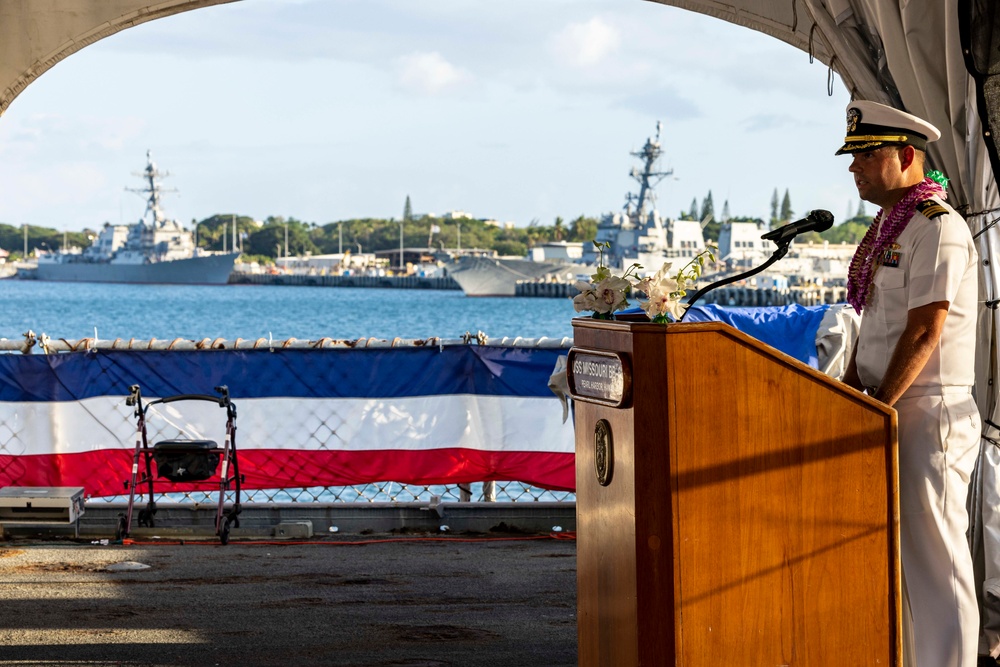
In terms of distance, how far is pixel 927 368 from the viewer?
128 inches

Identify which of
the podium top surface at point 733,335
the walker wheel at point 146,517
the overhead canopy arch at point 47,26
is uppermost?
the overhead canopy arch at point 47,26

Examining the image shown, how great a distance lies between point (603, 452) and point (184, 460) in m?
3.88

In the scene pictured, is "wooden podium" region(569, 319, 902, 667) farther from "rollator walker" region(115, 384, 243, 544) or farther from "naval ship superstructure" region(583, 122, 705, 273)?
"naval ship superstructure" region(583, 122, 705, 273)

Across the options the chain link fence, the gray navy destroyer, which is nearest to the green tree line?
the gray navy destroyer

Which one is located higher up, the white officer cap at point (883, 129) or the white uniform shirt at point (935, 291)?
the white officer cap at point (883, 129)

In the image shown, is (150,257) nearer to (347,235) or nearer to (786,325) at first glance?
(347,235)

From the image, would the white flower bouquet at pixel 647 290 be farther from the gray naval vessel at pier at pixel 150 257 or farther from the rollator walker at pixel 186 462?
the gray naval vessel at pier at pixel 150 257

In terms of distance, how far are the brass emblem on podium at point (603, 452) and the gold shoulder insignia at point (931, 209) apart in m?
1.08

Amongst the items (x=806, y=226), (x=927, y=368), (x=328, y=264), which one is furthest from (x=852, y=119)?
(x=328, y=264)

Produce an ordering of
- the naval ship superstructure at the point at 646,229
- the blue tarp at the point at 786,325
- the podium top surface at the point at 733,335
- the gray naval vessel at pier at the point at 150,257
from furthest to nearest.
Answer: the gray naval vessel at pier at the point at 150,257
the naval ship superstructure at the point at 646,229
the blue tarp at the point at 786,325
the podium top surface at the point at 733,335

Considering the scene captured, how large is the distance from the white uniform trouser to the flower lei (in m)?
0.39

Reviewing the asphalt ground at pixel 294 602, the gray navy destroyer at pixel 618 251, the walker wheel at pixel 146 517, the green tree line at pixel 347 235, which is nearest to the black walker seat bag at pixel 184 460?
the walker wheel at pixel 146 517

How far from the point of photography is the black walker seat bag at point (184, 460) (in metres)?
6.33

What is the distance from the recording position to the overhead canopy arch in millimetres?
5805
